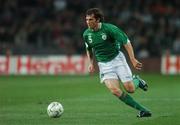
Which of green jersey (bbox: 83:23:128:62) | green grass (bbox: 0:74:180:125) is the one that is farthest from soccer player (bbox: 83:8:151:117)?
green grass (bbox: 0:74:180:125)

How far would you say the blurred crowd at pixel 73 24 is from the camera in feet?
100.0

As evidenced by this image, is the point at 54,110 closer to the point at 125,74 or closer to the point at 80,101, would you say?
the point at 125,74

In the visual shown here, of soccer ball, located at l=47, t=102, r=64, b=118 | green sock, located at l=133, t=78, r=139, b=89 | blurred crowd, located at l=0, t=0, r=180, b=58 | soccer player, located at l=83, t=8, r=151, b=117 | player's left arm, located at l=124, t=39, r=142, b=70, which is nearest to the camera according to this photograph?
player's left arm, located at l=124, t=39, r=142, b=70

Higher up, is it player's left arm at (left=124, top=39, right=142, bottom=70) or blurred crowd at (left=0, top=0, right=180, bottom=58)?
blurred crowd at (left=0, top=0, right=180, bottom=58)

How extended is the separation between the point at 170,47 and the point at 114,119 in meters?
18.3

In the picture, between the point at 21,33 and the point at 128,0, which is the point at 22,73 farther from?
the point at 128,0

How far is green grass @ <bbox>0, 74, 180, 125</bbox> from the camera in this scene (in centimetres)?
1261

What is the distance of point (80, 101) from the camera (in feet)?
56.1

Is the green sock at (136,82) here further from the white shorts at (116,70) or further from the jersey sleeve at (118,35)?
the jersey sleeve at (118,35)

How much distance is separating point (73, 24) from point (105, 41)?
1851 cm

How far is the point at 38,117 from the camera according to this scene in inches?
517

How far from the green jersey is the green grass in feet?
3.86

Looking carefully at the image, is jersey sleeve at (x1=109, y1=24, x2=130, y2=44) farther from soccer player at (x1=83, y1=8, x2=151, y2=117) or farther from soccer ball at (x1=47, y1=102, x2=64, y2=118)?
soccer ball at (x1=47, y1=102, x2=64, y2=118)

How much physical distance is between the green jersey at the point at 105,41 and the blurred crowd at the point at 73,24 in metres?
16.9
